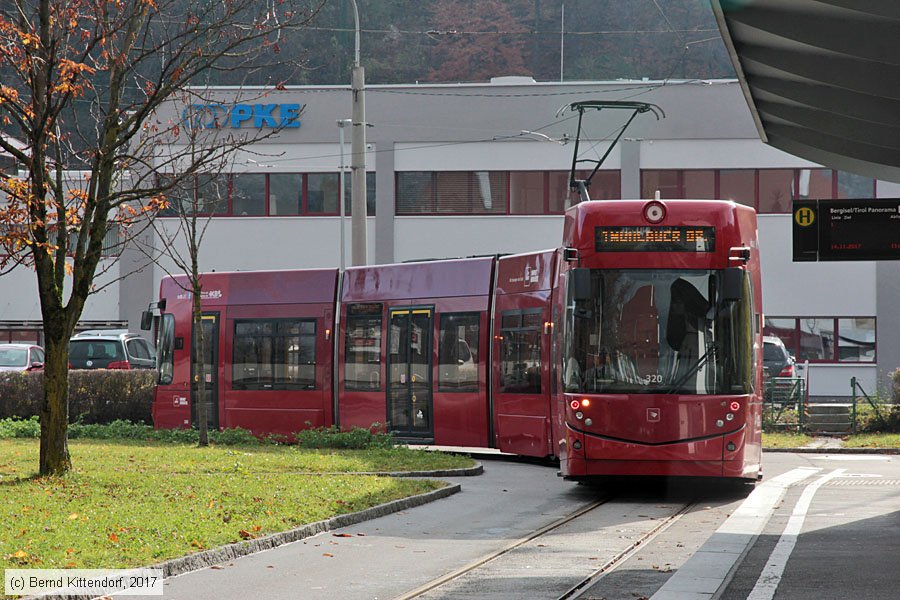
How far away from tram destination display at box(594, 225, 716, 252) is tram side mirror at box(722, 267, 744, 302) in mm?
417

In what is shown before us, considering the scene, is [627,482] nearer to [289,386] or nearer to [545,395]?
[545,395]

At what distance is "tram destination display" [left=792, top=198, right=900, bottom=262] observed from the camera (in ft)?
68.2

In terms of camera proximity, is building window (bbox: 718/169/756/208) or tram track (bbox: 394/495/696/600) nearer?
tram track (bbox: 394/495/696/600)

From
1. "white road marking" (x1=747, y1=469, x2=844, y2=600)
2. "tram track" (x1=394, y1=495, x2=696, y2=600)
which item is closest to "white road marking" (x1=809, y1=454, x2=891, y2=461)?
"white road marking" (x1=747, y1=469, x2=844, y2=600)

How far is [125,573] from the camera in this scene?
9.05 m

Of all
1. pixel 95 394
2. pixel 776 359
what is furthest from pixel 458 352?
pixel 776 359

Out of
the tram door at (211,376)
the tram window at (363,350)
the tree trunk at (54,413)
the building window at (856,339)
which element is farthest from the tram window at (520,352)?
the building window at (856,339)

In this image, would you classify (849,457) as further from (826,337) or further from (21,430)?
(826,337)

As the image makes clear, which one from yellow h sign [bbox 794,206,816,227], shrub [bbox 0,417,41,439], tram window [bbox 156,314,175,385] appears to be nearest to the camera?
yellow h sign [bbox 794,206,816,227]

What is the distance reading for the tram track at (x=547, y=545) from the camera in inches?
356

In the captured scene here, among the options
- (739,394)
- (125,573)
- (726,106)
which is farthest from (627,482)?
(726,106)

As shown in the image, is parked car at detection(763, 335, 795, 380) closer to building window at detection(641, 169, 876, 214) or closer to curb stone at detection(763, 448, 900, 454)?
building window at detection(641, 169, 876, 214)

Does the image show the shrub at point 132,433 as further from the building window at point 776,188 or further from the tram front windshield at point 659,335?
the building window at point 776,188

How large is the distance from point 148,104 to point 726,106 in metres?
30.7
